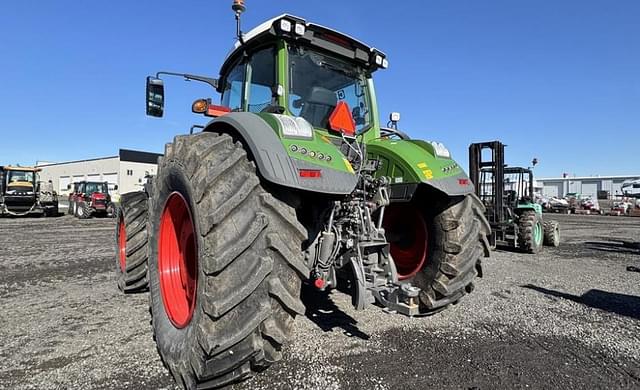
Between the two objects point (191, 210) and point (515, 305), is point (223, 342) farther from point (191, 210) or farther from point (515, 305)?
point (515, 305)

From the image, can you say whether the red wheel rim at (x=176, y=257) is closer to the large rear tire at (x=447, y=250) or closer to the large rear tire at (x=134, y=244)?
the large rear tire at (x=134, y=244)

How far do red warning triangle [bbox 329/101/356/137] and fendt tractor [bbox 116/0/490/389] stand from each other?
0.03 feet

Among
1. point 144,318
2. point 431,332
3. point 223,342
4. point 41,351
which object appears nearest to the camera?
point 223,342

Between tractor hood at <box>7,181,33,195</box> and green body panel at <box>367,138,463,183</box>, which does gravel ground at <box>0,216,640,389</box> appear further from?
tractor hood at <box>7,181,33,195</box>

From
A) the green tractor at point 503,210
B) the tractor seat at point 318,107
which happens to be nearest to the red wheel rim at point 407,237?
the tractor seat at point 318,107

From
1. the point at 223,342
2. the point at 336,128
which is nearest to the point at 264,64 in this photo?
the point at 336,128

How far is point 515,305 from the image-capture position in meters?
4.45

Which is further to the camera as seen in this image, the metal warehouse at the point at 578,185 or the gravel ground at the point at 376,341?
the metal warehouse at the point at 578,185

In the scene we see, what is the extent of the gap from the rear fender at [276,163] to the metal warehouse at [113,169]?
1688 inches

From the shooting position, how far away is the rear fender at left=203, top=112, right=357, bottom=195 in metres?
2.16

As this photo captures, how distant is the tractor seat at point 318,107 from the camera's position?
3.39 meters

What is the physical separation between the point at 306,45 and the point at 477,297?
3537 mm

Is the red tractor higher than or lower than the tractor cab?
lower

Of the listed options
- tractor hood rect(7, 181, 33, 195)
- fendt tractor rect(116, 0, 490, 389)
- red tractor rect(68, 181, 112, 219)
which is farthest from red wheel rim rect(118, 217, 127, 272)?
tractor hood rect(7, 181, 33, 195)
